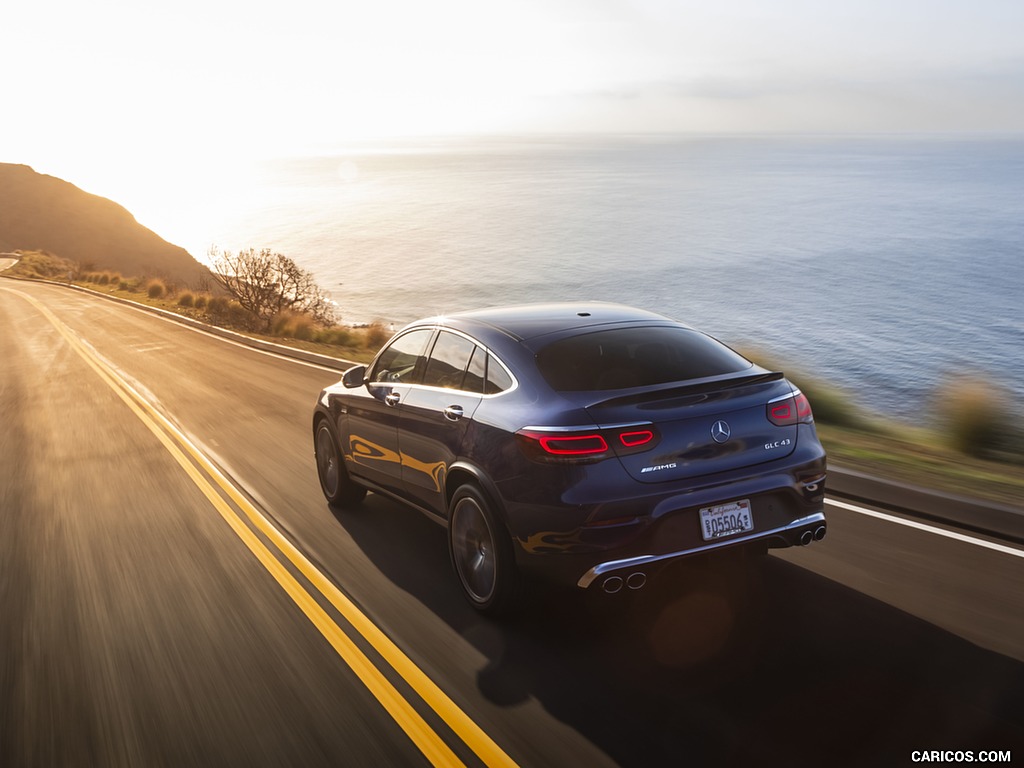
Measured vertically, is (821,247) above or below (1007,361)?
above

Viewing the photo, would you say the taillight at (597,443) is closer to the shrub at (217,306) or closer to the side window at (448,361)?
the side window at (448,361)

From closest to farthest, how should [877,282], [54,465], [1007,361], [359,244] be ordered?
1. [54,465]
2. [1007,361]
3. [877,282]
4. [359,244]

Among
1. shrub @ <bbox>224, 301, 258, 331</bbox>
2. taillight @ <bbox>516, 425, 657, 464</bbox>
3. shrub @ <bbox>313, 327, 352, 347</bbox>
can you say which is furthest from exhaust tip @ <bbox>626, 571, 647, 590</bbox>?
shrub @ <bbox>224, 301, 258, 331</bbox>

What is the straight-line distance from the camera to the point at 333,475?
24.0 feet

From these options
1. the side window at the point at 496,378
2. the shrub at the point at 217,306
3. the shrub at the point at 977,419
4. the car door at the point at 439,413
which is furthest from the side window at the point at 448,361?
the shrub at the point at 217,306

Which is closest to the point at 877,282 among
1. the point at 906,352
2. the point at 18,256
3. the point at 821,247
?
the point at 821,247

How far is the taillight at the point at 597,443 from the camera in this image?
4172 mm

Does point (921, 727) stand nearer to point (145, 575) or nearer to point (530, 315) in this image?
point (530, 315)

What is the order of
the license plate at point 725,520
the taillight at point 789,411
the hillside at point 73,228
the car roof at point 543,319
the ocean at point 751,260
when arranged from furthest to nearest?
the hillside at point 73,228 < the ocean at point 751,260 < the car roof at point 543,319 < the taillight at point 789,411 < the license plate at point 725,520

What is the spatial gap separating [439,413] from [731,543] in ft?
6.18

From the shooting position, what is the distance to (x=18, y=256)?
86.7m

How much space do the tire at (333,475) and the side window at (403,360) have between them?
40.1 inches

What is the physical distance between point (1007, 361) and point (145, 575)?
1470 inches

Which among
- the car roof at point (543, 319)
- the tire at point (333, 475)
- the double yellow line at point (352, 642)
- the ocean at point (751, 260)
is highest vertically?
the ocean at point (751, 260)
